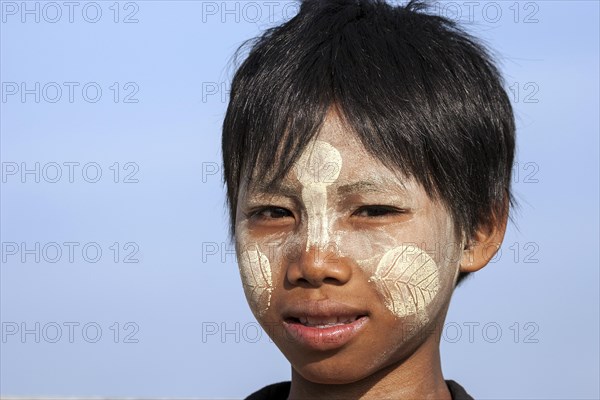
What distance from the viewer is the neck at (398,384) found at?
3611mm

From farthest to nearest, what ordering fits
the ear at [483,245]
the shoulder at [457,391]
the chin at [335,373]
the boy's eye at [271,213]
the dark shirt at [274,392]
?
the dark shirt at [274,392]
the shoulder at [457,391]
the ear at [483,245]
the boy's eye at [271,213]
the chin at [335,373]

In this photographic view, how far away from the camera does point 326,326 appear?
342 cm

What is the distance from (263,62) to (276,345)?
3.60 feet

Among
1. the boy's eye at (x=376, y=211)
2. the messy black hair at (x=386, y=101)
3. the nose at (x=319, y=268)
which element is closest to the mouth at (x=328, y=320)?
the nose at (x=319, y=268)

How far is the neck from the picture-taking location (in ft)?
11.8

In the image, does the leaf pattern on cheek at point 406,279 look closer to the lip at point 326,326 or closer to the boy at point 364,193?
the boy at point 364,193

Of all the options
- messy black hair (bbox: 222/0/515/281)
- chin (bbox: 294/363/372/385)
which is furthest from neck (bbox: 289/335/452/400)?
messy black hair (bbox: 222/0/515/281)

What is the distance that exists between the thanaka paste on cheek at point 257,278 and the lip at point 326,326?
14 cm

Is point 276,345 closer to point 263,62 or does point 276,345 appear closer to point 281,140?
point 281,140

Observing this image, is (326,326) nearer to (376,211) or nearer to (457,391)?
(376,211)

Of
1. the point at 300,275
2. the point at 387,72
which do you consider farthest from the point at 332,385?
the point at 387,72

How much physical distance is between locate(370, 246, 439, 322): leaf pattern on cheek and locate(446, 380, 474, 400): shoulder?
48 cm

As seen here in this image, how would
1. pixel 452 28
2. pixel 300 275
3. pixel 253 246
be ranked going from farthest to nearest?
1. pixel 452 28
2. pixel 253 246
3. pixel 300 275

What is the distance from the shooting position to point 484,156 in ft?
12.1
